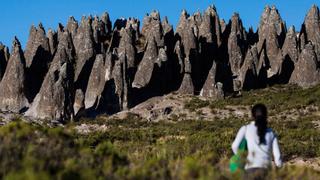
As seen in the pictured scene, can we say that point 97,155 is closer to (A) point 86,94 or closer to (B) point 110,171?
(B) point 110,171

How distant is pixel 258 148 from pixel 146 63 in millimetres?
40895

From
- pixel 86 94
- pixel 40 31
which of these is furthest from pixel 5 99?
pixel 40 31

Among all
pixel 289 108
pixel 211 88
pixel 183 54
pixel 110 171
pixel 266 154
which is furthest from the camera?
pixel 183 54

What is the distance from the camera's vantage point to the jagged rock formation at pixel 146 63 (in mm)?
42750

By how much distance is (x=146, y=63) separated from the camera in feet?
157

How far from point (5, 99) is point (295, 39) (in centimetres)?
2180

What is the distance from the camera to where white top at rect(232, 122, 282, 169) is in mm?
7066

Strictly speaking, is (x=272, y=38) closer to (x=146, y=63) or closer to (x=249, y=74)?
(x=249, y=74)

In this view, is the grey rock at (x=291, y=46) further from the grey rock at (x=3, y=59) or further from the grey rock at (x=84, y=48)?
the grey rock at (x=3, y=59)

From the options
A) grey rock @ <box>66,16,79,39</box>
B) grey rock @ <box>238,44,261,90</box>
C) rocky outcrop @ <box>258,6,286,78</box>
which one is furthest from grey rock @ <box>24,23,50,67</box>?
rocky outcrop @ <box>258,6,286,78</box>

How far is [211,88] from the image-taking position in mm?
43500

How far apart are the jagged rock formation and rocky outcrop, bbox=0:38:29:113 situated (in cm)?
6

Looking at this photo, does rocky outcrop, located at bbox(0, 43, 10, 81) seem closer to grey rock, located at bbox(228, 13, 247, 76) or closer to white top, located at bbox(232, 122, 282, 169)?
grey rock, located at bbox(228, 13, 247, 76)

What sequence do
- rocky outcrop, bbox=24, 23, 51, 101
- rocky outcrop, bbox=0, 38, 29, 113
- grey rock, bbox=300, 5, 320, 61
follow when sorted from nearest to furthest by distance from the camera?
rocky outcrop, bbox=0, 38, 29, 113
rocky outcrop, bbox=24, 23, 51, 101
grey rock, bbox=300, 5, 320, 61
